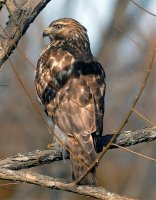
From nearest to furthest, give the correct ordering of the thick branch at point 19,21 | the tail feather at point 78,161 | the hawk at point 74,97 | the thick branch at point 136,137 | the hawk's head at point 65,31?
the thick branch at point 19,21 → the tail feather at point 78,161 → the thick branch at point 136,137 → the hawk at point 74,97 → the hawk's head at point 65,31

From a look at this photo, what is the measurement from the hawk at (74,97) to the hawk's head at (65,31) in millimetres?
470

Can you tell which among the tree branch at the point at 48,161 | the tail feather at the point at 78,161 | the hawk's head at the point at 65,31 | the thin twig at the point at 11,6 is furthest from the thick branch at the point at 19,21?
the hawk's head at the point at 65,31

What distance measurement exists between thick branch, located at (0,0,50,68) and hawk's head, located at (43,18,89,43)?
252 cm

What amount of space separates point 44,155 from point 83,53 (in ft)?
5.83

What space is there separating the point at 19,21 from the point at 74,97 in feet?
4.35

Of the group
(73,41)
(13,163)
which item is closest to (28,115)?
(73,41)

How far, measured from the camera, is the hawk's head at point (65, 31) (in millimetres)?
9055

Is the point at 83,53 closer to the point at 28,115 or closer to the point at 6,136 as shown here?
the point at 28,115

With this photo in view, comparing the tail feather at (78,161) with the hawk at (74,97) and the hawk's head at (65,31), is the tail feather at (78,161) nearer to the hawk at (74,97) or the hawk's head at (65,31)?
the hawk at (74,97)

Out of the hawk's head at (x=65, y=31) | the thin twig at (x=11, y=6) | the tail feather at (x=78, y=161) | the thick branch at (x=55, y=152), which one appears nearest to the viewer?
the thin twig at (x=11, y=6)

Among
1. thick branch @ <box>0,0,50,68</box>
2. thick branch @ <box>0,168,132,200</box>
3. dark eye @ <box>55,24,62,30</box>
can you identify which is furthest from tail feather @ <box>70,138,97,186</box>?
dark eye @ <box>55,24,62,30</box>

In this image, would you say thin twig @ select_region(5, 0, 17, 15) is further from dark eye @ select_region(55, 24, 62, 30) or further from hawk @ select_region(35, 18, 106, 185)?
dark eye @ select_region(55, 24, 62, 30)

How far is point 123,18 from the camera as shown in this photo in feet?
44.8

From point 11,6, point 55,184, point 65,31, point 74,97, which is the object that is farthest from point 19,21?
point 65,31
